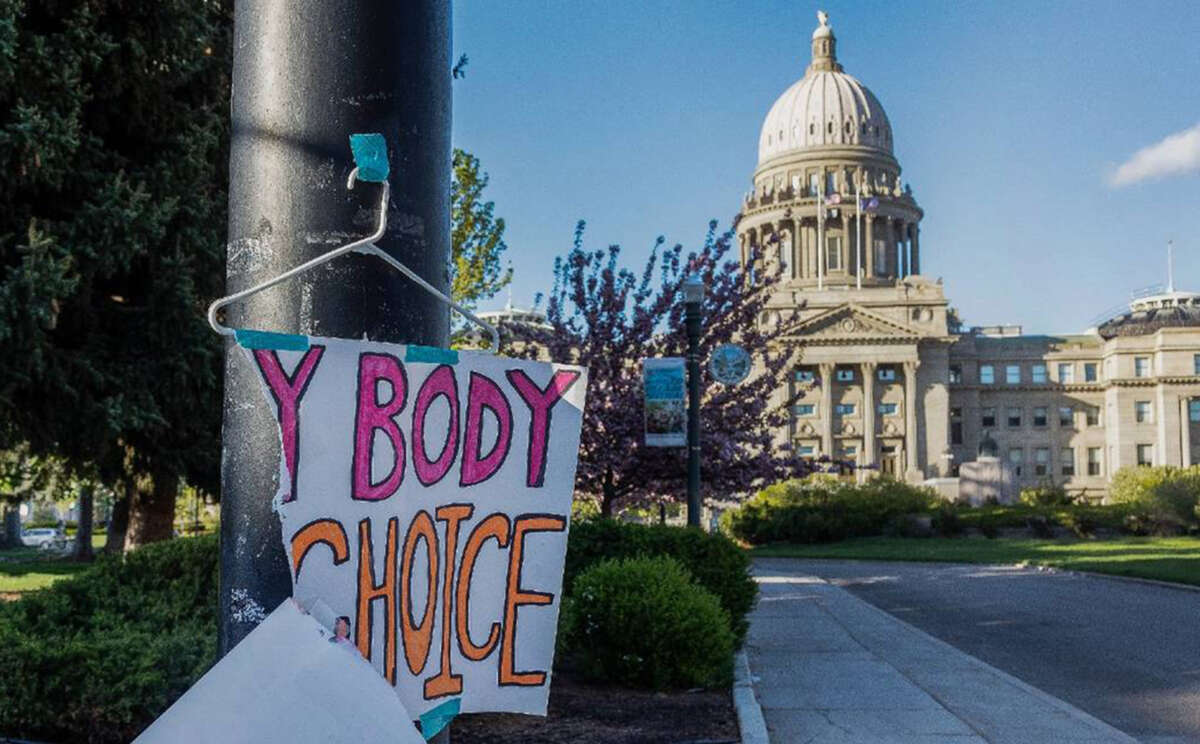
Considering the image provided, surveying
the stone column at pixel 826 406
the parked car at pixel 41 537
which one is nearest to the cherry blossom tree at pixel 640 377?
the parked car at pixel 41 537

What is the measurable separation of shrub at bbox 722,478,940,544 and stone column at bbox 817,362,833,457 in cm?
3866

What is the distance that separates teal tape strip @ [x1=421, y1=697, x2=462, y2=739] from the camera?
251cm

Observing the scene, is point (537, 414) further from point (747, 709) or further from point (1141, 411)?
point (1141, 411)

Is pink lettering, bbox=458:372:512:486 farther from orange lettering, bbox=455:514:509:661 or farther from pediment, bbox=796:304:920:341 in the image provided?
pediment, bbox=796:304:920:341

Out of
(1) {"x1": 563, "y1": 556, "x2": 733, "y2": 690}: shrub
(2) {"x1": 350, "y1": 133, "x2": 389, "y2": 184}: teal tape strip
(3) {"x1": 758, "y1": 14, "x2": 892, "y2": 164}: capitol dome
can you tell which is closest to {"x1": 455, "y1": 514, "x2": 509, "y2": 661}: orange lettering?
(2) {"x1": 350, "y1": 133, "x2": 389, "y2": 184}: teal tape strip

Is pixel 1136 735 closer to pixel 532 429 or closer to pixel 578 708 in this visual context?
pixel 578 708

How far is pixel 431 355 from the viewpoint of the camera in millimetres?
2471

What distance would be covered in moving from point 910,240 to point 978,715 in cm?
11172

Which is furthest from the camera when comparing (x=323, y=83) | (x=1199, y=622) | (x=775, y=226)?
(x=775, y=226)

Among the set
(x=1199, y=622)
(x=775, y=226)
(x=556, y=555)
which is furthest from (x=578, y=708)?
(x=775, y=226)

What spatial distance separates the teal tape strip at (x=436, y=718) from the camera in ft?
8.25

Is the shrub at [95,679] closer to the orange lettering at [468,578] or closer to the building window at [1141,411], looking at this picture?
the orange lettering at [468,578]

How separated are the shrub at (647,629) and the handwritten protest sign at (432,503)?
7024 mm

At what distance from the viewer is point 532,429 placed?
265cm
